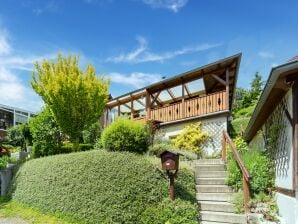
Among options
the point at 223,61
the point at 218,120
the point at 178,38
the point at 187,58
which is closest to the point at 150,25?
the point at 178,38

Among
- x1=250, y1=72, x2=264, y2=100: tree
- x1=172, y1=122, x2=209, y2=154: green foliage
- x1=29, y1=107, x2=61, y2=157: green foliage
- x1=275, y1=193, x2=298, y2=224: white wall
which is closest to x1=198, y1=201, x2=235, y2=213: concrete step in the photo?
x1=275, y1=193, x2=298, y2=224: white wall

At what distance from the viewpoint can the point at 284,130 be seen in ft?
23.9

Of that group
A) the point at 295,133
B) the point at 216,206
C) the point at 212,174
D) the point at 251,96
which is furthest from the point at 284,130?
the point at 251,96

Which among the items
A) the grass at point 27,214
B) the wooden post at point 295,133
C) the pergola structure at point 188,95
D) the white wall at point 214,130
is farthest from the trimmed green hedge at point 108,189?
the pergola structure at point 188,95

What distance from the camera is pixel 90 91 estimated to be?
15500 mm

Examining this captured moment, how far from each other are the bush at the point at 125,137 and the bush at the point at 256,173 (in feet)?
9.97

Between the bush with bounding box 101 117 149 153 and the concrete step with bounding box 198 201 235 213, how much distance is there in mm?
3110

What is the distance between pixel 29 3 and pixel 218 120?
10.3m

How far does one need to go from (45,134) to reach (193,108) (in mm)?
7853

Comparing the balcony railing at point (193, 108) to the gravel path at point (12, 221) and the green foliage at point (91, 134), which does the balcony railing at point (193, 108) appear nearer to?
the green foliage at point (91, 134)

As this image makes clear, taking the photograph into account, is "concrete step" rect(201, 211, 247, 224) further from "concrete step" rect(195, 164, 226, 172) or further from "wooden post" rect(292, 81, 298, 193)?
"wooden post" rect(292, 81, 298, 193)

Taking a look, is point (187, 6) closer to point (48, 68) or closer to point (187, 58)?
point (48, 68)

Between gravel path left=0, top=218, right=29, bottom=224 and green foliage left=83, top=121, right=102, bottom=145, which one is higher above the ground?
green foliage left=83, top=121, right=102, bottom=145

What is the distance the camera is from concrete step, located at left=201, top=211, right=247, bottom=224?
8.33m
